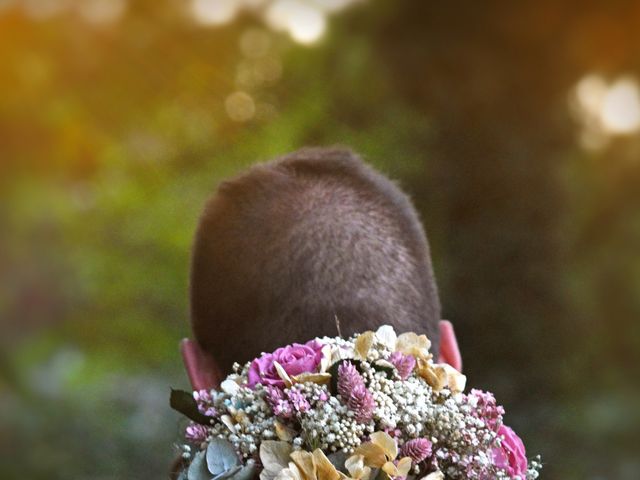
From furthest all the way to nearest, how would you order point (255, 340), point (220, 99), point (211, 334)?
point (220, 99)
point (211, 334)
point (255, 340)

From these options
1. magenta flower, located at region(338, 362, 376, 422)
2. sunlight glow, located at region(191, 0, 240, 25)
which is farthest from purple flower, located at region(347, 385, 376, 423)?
sunlight glow, located at region(191, 0, 240, 25)

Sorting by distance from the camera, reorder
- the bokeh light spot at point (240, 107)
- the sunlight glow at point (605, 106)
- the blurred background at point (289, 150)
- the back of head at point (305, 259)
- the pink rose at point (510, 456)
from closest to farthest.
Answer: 1. the pink rose at point (510, 456)
2. the back of head at point (305, 259)
3. the blurred background at point (289, 150)
4. the bokeh light spot at point (240, 107)
5. the sunlight glow at point (605, 106)

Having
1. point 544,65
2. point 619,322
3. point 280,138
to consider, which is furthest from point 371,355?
point 544,65

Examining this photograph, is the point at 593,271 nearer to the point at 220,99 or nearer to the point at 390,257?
the point at 220,99

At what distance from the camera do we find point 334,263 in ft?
5.00

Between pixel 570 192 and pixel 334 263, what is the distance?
176 inches

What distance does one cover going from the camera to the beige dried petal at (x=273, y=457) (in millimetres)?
1175

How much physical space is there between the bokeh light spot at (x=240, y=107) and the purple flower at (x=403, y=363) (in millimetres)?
4730

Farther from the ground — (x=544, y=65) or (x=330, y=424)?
(x=544, y=65)

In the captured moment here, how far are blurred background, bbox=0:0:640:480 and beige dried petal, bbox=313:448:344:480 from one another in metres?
3.91

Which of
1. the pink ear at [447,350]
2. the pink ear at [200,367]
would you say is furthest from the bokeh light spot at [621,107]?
the pink ear at [200,367]

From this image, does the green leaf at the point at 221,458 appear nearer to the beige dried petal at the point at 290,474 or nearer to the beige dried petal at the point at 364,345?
the beige dried petal at the point at 290,474

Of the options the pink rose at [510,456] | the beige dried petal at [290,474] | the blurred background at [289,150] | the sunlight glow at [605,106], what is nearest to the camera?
the beige dried petal at [290,474]

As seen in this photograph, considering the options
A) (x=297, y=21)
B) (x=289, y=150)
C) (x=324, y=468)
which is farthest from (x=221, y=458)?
(x=297, y=21)
